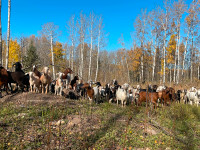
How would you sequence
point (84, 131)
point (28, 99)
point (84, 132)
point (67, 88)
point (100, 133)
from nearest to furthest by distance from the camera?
point (84, 132), point (84, 131), point (100, 133), point (28, 99), point (67, 88)

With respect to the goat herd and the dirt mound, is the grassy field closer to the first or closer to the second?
the dirt mound

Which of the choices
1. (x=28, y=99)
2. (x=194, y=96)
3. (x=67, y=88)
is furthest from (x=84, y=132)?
(x=194, y=96)

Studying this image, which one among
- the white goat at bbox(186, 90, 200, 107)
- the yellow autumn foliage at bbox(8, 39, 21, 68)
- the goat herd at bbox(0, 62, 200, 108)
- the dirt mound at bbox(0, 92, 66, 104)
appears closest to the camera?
the dirt mound at bbox(0, 92, 66, 104)

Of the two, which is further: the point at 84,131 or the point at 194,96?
the point at 194,96

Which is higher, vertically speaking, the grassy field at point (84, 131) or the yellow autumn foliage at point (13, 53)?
the yellow autumn foliage at point (13, 53)

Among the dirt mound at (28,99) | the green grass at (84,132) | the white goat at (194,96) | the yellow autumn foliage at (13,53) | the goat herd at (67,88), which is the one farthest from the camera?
the yellow autumn foliage at (13,53)

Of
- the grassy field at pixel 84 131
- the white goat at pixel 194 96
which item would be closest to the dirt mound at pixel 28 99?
the grassy field at pixel 84 131

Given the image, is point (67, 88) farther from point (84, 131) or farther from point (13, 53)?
point (13, 53)

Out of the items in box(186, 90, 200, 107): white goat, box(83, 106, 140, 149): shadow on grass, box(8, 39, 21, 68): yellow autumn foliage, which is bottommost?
box(83, 106, 140, 149): shadow on grass

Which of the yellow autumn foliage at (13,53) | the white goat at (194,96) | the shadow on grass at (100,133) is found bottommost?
the shadow on grass at (100,133)

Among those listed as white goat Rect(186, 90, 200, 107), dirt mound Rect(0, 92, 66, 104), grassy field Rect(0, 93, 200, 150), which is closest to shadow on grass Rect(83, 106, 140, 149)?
grassy field Rect(0, 93, 200, 150)

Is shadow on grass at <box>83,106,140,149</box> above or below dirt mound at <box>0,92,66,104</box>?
below

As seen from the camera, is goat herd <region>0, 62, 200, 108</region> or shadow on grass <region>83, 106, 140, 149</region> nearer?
shadow on grass <region>83, 106, 140, 149</region>

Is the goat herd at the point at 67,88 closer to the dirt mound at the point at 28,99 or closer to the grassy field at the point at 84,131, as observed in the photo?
the dirt mound at the point at 28,99
